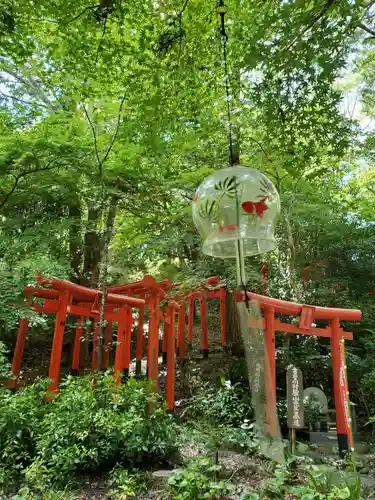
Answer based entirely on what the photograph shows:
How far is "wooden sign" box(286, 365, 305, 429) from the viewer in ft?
14.8

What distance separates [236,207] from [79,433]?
3.53 metres

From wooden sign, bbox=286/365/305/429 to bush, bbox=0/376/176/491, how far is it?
60.5 inches

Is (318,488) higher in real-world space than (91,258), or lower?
lower

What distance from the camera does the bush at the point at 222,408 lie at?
672 cm

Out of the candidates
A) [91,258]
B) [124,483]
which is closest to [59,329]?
[124,483]

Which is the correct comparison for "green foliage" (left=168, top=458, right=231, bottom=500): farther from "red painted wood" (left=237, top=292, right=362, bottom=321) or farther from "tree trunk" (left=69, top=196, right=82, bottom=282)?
"tree trunk" (left=69, top=196, right=82, bottom=282)

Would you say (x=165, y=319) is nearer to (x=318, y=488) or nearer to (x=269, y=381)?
(x=269, y=381)

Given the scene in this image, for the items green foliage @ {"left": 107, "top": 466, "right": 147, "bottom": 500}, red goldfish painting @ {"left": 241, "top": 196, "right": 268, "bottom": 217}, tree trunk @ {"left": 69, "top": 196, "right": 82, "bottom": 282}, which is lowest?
green foliage @ {"left": 107, "top": 466, "right": 147, "bottom": 500}

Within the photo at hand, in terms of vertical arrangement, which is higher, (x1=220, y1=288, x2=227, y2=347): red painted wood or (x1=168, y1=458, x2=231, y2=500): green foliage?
(x1=220, y1=288, x2=227, y2=347): red painted wood

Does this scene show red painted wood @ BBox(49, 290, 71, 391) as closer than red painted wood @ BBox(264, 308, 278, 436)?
No

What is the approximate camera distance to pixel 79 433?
4477 mm

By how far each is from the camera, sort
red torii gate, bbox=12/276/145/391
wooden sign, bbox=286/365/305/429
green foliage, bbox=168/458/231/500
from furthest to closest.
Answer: red torii gate, bbox=12/276/145/391 → wooden sign, bbox=286/365/305/429 → green foliage, bbox=168/458/231/500

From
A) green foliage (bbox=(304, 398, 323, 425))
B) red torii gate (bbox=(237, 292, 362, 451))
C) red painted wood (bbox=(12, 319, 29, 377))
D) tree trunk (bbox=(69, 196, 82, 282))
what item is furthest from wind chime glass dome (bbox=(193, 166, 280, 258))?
red painted wood (bbox=(12, 319, 29, 377))

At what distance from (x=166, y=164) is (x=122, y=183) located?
83cm
